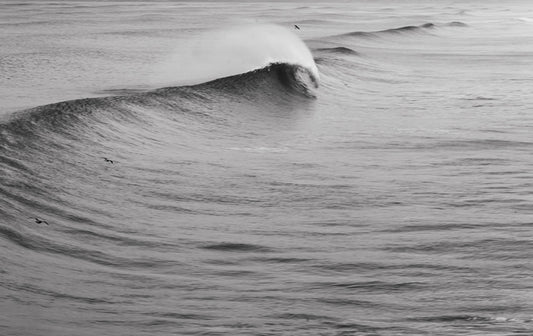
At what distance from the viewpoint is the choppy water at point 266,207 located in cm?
1073

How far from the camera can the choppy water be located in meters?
10.7

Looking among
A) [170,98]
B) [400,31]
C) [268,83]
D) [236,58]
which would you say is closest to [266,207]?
[170,98]

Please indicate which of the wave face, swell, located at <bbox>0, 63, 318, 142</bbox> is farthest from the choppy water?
the wave face

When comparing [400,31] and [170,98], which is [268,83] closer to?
[170,98]

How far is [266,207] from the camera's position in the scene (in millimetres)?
15516

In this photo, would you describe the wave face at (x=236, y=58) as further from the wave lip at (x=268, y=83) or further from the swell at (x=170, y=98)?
the swell at (x=170, y=98)

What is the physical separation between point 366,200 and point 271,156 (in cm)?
425

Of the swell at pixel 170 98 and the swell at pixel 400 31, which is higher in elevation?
the swell at pixel 400 31

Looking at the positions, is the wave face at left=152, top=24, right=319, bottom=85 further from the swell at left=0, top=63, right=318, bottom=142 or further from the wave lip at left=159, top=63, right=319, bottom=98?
the swell at left=0, top=63, right=318, bottom=142

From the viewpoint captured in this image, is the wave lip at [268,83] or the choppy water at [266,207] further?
the wave lip at [268,83]

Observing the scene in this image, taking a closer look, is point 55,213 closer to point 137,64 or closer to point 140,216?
point 140,216

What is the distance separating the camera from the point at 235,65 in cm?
3666

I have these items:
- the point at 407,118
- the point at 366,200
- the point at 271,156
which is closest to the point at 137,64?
the point at 407,118

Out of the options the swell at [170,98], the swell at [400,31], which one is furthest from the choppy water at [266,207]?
the swell at [400,31]
